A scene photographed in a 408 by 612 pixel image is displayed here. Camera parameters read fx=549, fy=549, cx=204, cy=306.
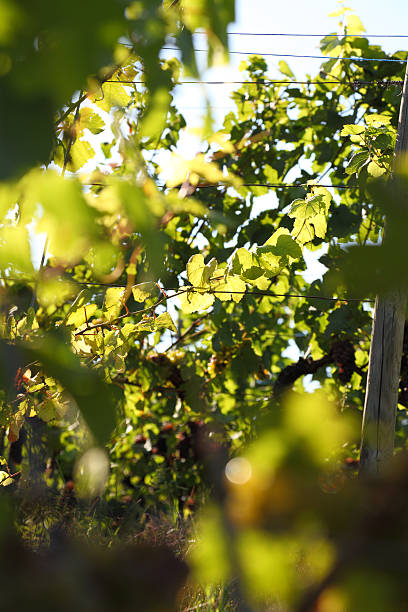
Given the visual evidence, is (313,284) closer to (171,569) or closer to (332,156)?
(332,156)

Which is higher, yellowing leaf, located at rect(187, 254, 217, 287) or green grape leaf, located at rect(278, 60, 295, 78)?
green grape leaf, located at rect(278, 60, 295, 78)

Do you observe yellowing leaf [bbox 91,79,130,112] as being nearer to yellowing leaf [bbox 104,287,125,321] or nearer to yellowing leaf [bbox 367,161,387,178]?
yellowing leaf [bbox 104,287,125,321]

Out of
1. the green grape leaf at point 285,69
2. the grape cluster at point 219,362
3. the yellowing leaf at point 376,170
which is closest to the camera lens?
the yellowing leaf at point 376,170

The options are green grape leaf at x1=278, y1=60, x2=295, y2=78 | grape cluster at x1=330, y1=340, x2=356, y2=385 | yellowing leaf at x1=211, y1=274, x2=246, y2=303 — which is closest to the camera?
yellowing leaf at x1=211, y1=274, x2=246, y2=303

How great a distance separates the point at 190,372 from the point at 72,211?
2607mm

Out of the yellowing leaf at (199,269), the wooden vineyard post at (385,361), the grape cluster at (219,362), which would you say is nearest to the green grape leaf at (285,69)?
the wooden vineyard post at (385,361)

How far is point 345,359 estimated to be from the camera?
272 cm

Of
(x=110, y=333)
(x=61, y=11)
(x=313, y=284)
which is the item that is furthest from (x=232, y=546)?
(x=313, y=284)

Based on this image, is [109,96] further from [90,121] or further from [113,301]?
[113,301]

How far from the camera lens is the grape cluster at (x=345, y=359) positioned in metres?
2.72

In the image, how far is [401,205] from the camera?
0.95 ft

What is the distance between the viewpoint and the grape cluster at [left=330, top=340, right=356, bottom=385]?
2725mm

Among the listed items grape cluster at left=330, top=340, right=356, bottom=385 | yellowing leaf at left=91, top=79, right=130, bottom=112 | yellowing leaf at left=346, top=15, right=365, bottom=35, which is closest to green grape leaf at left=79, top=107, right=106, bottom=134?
yellowing leaf at left=91, top=79, right=130, bottom=112

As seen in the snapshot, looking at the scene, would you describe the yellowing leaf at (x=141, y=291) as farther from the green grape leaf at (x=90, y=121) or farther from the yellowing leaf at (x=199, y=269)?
the green grape leaf at (x=90, y=121)
